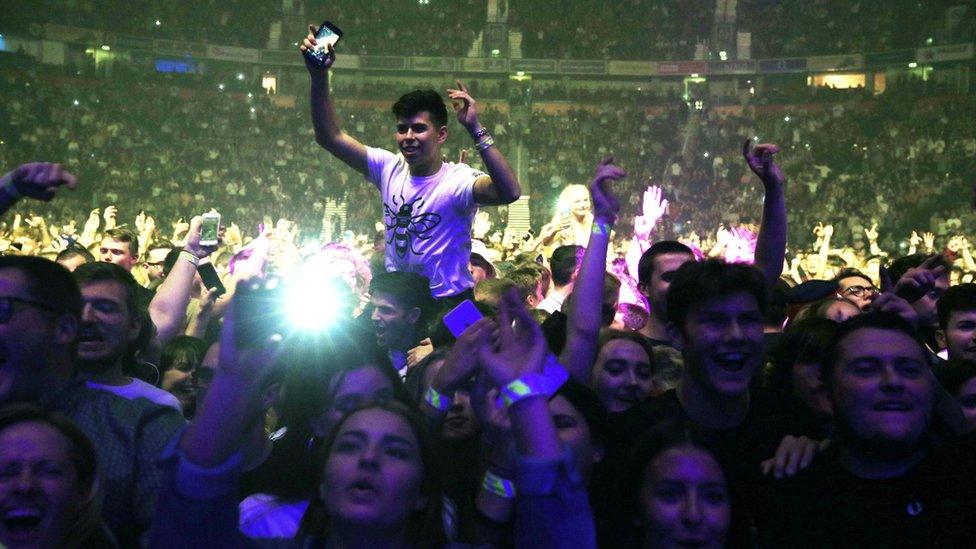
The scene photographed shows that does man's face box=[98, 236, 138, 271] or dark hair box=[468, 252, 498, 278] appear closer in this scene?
man's face box=[98, 236, 138, 271]

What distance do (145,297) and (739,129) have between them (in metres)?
30.2

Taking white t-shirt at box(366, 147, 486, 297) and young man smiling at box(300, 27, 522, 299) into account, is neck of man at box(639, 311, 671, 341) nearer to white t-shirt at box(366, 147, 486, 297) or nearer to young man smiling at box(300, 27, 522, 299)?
young man smiling at box(300, 27, 522, 299)

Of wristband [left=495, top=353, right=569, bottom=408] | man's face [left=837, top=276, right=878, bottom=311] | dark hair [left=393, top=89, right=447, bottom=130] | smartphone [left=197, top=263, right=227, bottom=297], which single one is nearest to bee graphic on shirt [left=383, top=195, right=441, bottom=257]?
dark hair [left=393, top=89, right=447, bottom=130]

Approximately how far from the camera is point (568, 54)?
36938mm

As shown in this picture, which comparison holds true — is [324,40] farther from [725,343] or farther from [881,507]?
[881,507]

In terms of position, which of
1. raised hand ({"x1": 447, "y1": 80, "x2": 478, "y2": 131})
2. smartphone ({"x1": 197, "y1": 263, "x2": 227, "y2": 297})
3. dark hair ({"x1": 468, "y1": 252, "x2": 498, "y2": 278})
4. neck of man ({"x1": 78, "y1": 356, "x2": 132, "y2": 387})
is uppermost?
raised hand ({"x1": 447, "y1": 80, "x2": 478, "y2": 131})

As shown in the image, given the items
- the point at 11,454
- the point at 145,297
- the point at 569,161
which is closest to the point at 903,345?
the point at 11,454

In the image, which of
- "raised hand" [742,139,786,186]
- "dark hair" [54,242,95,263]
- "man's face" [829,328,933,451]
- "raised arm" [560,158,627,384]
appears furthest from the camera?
"dark hair" [54,242,95,263]

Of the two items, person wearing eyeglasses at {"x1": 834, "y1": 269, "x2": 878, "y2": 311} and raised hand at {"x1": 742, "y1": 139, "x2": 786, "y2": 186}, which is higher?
raised hand at {"x1": 742, "y1": 139, "x2": 786, "y2": 186}

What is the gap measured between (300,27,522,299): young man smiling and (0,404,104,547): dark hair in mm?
3008

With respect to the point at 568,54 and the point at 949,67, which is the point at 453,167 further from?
the point at 568,54

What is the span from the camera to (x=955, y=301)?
498cm

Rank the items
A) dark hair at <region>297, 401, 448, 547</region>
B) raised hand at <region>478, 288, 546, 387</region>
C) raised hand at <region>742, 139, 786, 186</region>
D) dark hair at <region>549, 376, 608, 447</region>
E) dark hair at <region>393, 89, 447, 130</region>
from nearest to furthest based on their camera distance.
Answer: raised hand at <region>478, 288, 546, 387</region>, dark hair at <region>297, 401, 448, 547</region>, dark hair at <region>549, 376, 608, 447</region>, raised hand at <region>742, 139, 786, 186</region>, dark hair at <region>393, 89, 447, 130</region>

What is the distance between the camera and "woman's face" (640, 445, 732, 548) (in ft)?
9.03
